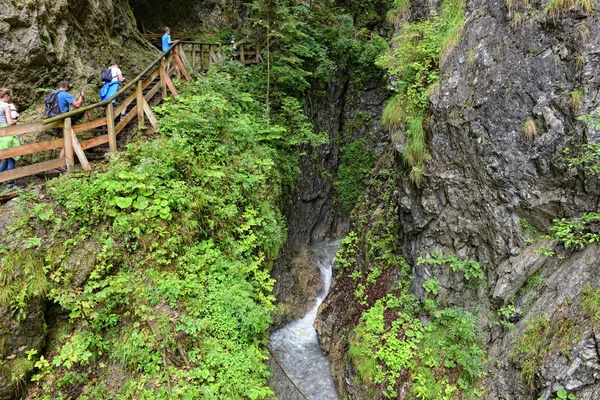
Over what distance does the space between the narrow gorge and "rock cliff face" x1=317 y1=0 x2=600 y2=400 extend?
1.2 inches

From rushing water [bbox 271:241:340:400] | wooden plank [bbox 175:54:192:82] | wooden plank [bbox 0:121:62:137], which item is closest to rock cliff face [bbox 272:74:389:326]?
rushing water [bbox 271:241:340:400]

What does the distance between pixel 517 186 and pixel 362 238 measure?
16.2 feet

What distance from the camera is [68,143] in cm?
576

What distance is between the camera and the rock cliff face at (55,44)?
22.5 feet

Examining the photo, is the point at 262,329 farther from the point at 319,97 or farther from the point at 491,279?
the point at 319,97

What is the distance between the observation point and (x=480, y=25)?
662 centimetres

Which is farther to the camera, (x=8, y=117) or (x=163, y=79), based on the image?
(x=163, y=79)

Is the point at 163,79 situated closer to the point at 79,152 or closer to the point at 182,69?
the point at 182,69

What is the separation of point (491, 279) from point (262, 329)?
477cm

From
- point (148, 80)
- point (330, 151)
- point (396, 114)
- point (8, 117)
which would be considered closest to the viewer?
point (8, 117)

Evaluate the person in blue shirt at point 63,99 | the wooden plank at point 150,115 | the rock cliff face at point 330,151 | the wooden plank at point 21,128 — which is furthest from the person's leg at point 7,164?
the rock cliff face at point 330,151

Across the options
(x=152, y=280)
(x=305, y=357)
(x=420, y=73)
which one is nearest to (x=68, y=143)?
(x=152, y=280)

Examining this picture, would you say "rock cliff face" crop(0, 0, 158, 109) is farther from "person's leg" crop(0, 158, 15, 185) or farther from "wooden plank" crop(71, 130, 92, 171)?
"wooden plank" crop(71, 130, 92, 171)

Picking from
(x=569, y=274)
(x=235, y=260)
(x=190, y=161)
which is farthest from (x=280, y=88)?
(x=569, y=274)
